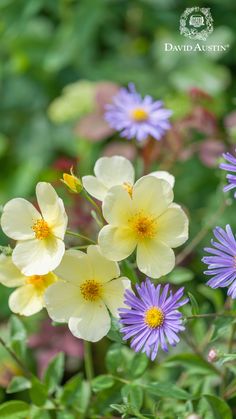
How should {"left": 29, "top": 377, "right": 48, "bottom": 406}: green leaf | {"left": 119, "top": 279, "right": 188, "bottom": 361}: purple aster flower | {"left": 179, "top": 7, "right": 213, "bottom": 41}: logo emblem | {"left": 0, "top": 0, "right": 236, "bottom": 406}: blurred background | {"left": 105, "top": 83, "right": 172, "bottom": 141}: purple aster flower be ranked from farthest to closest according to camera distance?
{"left": 0, "top": 0, "right": 236, "bottom": 406}: blurred background → {"left": 179, "top": 7, "right": 213, "bottom": 41}: logo emblem → {"left": 105, "top": 83, "right": 172, "bottom": 141}: purple aster flower → {"left": 29, "top": 377, "right": 48, "bottom": 406}: green leaf → {"left": 119, "top": 279, "right": 188, "bottom": 361}: purple aster flower

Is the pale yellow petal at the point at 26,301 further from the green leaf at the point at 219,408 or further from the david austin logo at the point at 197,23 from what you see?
the david austin logo at the point at 197,23

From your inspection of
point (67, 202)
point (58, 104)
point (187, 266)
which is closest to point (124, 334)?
point (187, 266)

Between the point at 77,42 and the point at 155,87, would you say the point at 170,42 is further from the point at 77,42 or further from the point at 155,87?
the point at 77,42

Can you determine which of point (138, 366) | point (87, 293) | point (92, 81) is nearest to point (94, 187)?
point (87, 293)

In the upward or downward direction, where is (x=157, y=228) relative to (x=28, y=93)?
upward

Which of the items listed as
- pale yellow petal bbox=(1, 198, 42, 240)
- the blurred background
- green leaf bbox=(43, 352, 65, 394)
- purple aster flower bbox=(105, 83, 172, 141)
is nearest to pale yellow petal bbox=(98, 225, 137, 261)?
pale yellow petal bbox=(1, 198, 42, 240)

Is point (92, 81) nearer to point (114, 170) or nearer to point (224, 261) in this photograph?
point (114, 170)

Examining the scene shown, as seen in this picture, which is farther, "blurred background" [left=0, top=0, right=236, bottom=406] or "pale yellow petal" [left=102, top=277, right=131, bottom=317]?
"blurred background" [left=0, top=0, right=236, bottom=406]

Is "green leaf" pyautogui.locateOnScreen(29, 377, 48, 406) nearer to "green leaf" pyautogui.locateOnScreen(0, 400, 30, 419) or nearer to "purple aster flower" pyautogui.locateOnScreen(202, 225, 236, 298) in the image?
"green leaf" pyautogui.locateOnScreen(0, 400, 30, 419)
